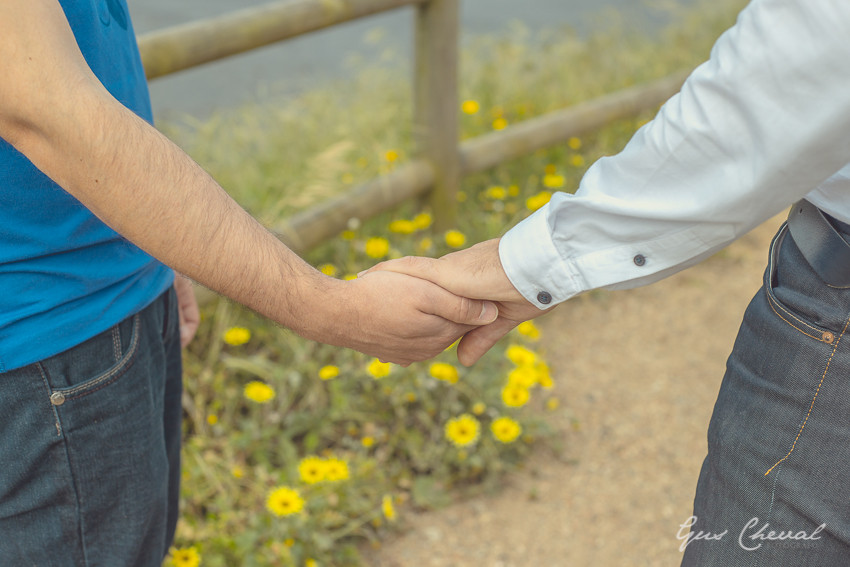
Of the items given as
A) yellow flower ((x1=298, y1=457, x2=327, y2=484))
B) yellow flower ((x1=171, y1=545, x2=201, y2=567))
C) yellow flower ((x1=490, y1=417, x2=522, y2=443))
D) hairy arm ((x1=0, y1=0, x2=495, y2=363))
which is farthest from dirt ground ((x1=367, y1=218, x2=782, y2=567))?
hairy arm ((x1=0, y1=0, x2=495, y2=363))

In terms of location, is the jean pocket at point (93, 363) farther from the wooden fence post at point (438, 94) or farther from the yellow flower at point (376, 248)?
the wooden fence post at point (438, 94)

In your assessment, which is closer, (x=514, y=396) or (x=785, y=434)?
(x=785, y=434)

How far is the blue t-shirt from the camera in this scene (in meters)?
1.02

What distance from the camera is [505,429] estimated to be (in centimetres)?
234

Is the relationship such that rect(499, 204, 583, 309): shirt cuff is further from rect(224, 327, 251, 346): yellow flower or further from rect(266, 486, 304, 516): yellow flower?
rect(224, 327, 251, 346): yellow flower

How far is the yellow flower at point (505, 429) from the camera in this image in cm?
232

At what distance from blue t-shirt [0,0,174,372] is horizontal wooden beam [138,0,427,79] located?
1119 millimetres

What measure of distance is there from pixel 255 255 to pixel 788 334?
2.40 feet

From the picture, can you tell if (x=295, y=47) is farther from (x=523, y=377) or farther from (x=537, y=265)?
(x=537, y=265)

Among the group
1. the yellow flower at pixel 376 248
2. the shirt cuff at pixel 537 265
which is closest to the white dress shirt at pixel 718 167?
the shirt cuff at pixel 537 265

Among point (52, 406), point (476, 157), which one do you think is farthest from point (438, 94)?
point (52, 406)

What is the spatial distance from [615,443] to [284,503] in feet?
4.14

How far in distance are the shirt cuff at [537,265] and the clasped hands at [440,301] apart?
44mm

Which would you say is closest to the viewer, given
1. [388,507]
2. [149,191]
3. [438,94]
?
[149,191]
